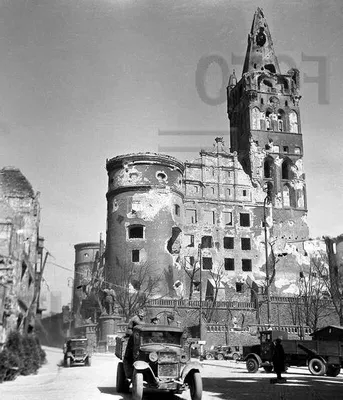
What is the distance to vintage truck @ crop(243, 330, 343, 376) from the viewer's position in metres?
20.7

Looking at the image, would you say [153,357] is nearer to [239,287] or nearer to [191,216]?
[239,287]

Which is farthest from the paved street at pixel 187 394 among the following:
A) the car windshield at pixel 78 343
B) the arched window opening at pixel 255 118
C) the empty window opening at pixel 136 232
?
the arched window opening at pixel 255 118

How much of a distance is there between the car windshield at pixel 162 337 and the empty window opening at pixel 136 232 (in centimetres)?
3599

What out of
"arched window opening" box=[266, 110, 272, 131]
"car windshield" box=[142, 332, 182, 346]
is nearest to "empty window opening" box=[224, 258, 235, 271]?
"arched window opening" box=[266, 110, 272, 131]

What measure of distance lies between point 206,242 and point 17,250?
2958cm

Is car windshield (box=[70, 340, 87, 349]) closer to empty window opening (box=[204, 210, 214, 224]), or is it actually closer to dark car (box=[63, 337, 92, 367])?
dark car (box=[63, 337, 92, 367])

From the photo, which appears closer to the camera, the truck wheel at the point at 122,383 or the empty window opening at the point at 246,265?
the truck wheel at the point at 122,383

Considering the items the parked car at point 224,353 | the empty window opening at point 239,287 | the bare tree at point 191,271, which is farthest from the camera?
the empty window opening at point 239,287

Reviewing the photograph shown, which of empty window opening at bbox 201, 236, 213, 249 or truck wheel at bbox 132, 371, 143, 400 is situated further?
Result: empty window opening at bbox 201, 236, 213, 249

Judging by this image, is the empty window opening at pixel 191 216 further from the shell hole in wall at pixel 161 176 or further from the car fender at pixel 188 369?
the car fender at pixel 188 369

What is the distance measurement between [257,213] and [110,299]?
62.5ft

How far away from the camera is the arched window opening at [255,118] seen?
58.3 meters

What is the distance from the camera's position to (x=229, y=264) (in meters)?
52.8

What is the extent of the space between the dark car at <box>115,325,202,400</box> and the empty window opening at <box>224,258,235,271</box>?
39.0 m
